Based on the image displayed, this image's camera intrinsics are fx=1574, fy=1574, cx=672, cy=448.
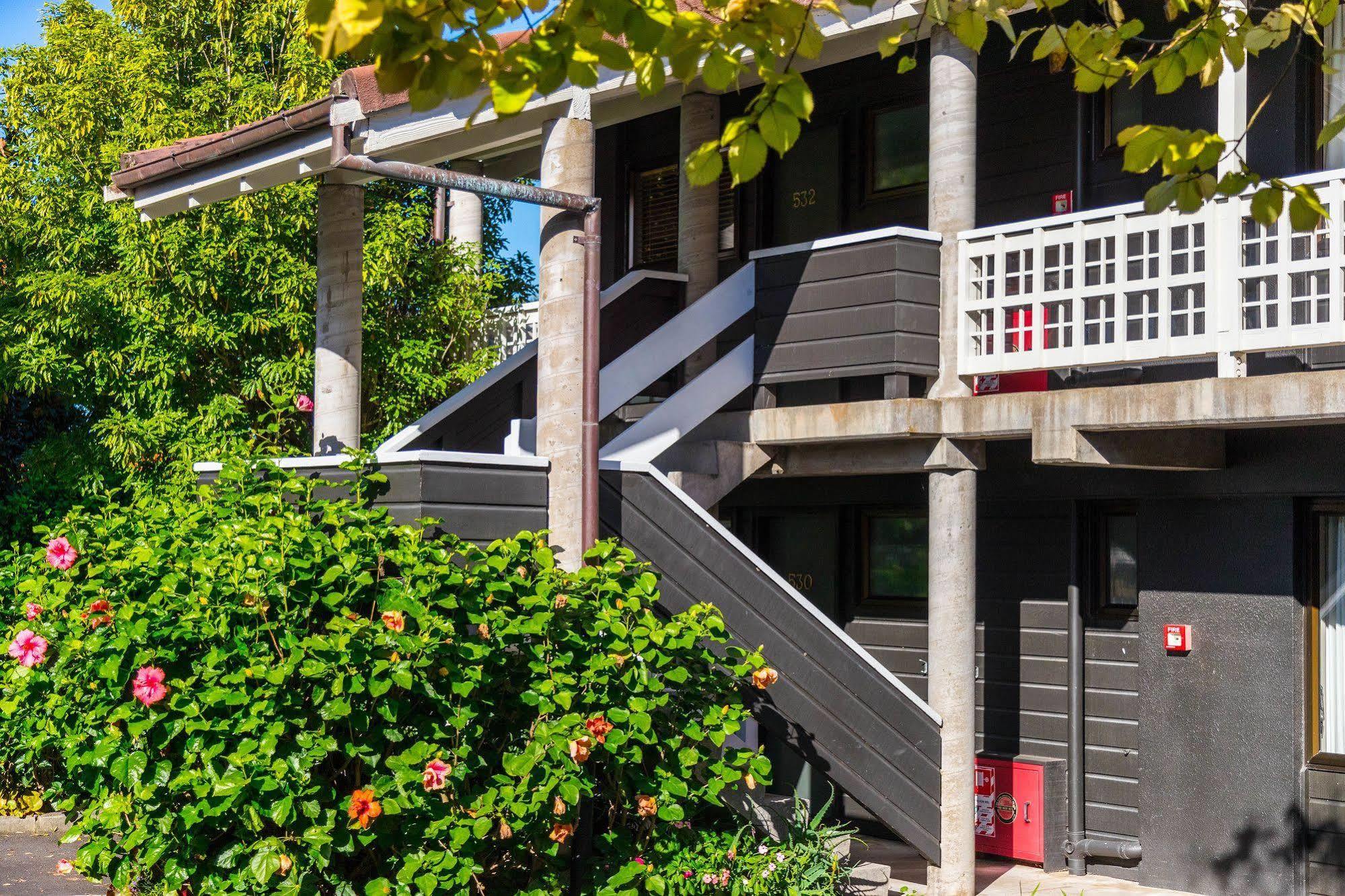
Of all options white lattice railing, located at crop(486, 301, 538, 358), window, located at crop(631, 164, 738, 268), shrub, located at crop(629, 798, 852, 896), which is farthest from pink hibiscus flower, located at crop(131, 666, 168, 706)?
window, located at crop(631, 164, 738, 268)

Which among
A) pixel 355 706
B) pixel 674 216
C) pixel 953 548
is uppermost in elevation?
pixel 674 216

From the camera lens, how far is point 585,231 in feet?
28.1

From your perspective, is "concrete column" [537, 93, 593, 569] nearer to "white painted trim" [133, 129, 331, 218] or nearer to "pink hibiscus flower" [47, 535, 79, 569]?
"white painted trim" [133, 129, 331, 218]

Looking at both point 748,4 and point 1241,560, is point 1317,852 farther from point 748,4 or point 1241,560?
point 748,4

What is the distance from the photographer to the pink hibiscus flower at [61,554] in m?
7.60

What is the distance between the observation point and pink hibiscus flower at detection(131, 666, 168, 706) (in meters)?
6.43

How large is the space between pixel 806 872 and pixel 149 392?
724cm

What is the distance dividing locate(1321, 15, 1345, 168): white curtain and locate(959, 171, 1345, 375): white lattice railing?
2.75ft

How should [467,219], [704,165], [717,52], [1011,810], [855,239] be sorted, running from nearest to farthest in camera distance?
[717,52]
[704,165]
[855,239]
[1011,810]
[467,219]

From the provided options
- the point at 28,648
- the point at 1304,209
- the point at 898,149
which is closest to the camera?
the point at 1304,209

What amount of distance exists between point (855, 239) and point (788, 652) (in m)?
2.62

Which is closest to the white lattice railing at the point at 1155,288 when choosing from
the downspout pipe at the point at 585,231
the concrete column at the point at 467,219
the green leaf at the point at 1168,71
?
the downspout pipe at the point at 585,231

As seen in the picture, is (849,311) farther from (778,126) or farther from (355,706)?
(778,126)

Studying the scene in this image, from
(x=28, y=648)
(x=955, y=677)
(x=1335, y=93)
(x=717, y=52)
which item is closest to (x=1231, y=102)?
(x=1335, y=93)
